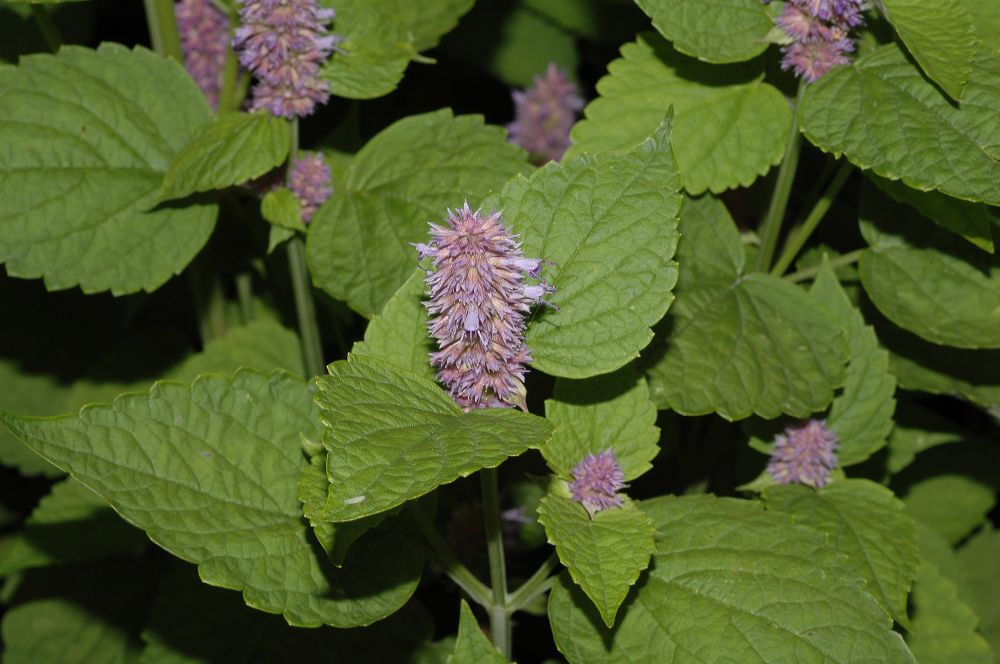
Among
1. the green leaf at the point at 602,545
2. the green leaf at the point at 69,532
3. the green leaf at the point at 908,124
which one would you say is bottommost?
the green leaf at the point at 69,532

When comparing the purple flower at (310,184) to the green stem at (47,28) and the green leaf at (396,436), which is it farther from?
the green leaf at (396,436)

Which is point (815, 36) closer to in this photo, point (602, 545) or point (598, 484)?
point (598, 484)

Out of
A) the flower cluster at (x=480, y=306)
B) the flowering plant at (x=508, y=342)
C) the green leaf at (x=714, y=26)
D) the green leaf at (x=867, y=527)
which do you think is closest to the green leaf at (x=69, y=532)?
the flowering plant at (x=508, y=342)

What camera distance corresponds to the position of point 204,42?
2.51 m

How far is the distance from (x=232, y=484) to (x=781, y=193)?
1152mm

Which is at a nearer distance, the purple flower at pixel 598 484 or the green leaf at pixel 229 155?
the purple flower at pixel 598 484

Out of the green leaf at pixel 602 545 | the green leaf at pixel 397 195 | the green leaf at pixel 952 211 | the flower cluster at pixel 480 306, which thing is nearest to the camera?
the flower cluster at pixel 480 306

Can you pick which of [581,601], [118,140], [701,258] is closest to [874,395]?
[701,258]

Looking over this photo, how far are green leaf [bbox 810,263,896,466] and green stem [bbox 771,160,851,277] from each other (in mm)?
159

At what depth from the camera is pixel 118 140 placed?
219 cm

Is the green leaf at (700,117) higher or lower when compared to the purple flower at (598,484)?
higher

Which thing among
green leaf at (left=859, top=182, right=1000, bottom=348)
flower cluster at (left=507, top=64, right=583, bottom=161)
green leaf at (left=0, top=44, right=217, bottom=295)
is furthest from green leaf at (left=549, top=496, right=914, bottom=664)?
flower cluster at (left=507, top=64, right=583, bottom=161)

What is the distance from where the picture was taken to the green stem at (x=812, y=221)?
2133mm

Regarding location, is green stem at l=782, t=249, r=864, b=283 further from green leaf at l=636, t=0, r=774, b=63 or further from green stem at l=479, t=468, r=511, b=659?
green stem at l=479, t=468, r=511, b=659
